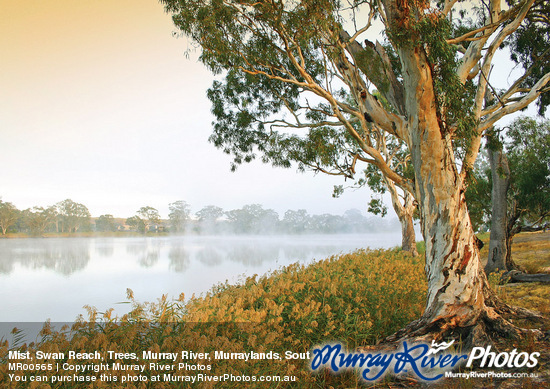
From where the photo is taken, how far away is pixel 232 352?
2.24 meters

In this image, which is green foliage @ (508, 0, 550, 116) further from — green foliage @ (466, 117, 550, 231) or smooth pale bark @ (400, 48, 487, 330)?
smooth pale bark @ (400, 48, 487, 330)

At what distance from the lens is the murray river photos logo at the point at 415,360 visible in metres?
3.00

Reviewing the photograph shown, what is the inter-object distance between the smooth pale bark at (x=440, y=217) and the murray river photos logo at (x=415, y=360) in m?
0.42

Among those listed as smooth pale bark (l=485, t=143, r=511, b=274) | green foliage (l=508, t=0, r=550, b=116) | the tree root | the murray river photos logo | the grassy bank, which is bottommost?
the murray river photos logo

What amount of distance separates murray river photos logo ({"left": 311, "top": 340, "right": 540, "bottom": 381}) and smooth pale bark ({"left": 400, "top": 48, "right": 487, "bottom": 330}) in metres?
0.42

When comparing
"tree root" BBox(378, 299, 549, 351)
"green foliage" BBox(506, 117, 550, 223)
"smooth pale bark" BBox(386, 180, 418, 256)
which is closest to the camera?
"tree root" BBox(378, 299, 549, 351)

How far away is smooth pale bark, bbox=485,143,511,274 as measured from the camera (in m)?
7.90

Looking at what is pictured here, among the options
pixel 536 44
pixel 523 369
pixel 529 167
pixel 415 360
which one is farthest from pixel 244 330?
pixel 529 167

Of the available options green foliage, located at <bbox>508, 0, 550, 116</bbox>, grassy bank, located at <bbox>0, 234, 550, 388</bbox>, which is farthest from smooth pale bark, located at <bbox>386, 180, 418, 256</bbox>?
grassy bank, located at <bbox>0, 234, 550, 388</bbox>

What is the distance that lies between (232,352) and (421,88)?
3.86 m

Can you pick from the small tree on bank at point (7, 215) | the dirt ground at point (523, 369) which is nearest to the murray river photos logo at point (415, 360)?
the dirt ground at point (523, 369)

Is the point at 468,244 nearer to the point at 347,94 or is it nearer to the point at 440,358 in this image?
the point at 440,358

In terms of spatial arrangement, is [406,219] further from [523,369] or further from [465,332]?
[523,369]

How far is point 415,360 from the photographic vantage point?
322 cm
